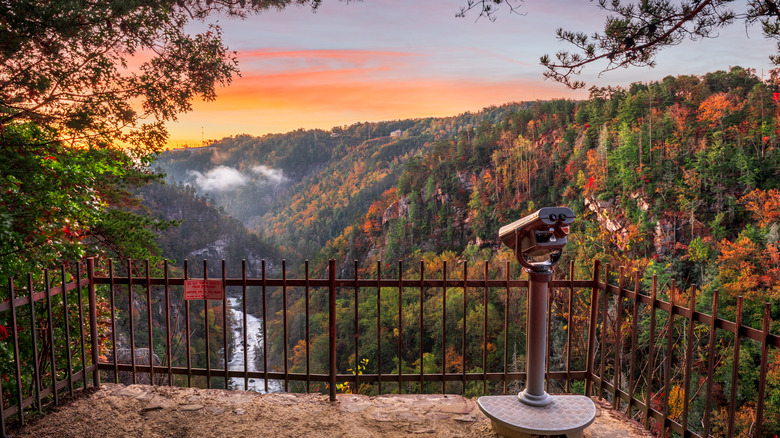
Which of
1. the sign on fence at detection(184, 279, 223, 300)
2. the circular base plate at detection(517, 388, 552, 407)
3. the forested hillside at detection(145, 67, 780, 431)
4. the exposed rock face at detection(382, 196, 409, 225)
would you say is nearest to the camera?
the circular base plate at detection(517, 388, 552, 407)

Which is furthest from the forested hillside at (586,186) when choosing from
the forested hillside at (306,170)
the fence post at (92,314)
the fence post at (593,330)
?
the fence post at (92,314)

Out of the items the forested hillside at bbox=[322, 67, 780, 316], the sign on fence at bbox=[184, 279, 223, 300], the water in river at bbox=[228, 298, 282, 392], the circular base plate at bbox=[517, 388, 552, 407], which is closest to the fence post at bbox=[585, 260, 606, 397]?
the circular base plate at bbox=[517, 388, 552, 407]

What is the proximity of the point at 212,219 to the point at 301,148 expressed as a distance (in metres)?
42.1

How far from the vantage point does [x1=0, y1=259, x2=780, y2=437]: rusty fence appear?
10.6 ft

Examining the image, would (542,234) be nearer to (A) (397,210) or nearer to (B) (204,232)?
(B) (204,232)

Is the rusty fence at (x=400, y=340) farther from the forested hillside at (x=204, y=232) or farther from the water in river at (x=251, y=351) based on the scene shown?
the forested hillside at (x=204, y=232)

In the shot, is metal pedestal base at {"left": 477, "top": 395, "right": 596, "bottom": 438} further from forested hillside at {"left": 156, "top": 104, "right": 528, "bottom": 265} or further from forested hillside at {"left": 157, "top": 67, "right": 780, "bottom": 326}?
forested hillside at {"left": 156, "top": 104, "right": 528, "bottom": 265}

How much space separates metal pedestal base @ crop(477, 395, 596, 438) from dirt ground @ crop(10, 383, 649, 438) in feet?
0.61

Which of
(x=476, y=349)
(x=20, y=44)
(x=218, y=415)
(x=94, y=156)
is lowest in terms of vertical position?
(x=476, y=349)

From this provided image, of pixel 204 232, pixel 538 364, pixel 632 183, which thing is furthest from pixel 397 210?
pixel 538 364

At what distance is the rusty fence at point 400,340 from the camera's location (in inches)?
127

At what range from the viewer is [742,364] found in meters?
25.1

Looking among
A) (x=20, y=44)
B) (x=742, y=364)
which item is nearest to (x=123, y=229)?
(x=20, y=44)

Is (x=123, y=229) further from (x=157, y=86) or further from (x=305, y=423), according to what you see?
(x=305, y=423)
